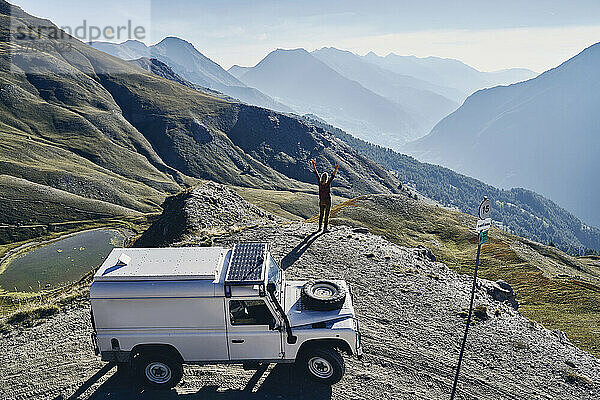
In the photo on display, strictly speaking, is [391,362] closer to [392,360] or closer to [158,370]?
[392,360]

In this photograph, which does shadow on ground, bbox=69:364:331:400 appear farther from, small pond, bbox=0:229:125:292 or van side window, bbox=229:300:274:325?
small pond, bbox=0:229:125:292

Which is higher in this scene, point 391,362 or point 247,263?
point 247,263

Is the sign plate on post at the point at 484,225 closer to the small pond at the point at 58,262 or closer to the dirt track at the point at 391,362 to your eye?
the dirt track at the point at 391,362

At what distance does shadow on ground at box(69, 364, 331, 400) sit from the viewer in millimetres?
10938

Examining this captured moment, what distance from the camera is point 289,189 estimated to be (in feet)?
655

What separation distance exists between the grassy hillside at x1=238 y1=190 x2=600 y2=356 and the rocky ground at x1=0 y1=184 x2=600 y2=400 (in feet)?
16.2

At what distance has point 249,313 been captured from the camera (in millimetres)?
10406

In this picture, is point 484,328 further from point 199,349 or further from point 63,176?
point 63,176

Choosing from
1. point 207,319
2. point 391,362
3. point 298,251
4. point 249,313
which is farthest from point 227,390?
point 298,251

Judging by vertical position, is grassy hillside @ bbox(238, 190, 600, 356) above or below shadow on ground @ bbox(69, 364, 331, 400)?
below

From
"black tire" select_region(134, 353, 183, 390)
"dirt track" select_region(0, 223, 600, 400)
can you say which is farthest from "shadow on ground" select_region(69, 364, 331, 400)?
"black tire" select_region(134, 353, 183, 390)

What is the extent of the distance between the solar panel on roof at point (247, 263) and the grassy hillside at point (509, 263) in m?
16.9

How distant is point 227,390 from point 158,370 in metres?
2.13

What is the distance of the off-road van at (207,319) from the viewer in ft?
33.2
